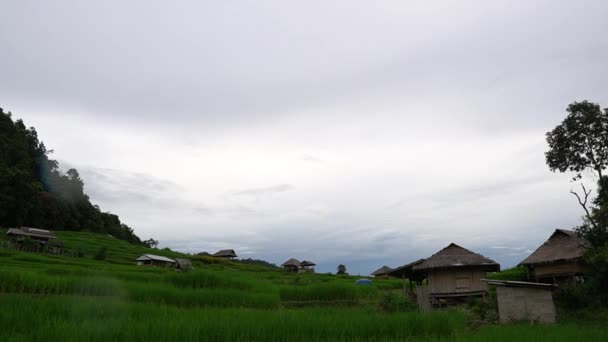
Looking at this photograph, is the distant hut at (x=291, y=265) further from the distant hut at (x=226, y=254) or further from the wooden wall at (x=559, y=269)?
the wooden wall at (x=559, y=269)

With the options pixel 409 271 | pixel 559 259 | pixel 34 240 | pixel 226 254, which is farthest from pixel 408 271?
pixel 226 254

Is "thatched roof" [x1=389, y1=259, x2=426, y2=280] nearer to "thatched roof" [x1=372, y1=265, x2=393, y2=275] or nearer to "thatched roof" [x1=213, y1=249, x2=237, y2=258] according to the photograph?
"thatched roof" [x1=372, y1=265, x2=393, y2=275]

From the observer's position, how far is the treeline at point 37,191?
158 ft

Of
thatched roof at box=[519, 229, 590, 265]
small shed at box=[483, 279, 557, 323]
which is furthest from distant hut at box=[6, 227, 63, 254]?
thatched roof at box=[519, 229, 590, 265]

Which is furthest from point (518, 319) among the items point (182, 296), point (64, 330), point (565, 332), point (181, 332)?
point (64, 330)

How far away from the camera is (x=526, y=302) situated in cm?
1612

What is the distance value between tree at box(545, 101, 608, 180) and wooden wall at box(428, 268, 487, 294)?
10.7m

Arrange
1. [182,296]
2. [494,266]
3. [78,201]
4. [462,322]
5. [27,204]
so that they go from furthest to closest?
1. [78,201]
2. [27,204]
3. [494,266]
4. [182,296]
5. [462,322]

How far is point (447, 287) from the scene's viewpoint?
22984 mm

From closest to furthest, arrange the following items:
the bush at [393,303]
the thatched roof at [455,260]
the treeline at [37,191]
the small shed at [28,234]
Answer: the bush at [393,303], the thatched roof at [455,260], the small shed at [28,234], the treeline at [37,191]

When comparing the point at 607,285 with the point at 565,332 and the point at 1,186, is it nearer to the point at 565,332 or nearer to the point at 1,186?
the point at 565,332

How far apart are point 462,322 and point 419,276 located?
16.9m

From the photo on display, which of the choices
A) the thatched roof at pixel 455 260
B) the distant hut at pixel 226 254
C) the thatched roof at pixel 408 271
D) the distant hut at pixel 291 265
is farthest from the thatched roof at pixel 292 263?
the thatched roof at pixel 455 260

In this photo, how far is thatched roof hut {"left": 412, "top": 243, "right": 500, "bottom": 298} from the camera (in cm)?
2256
